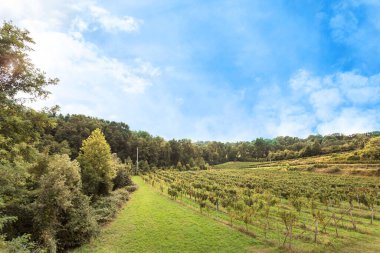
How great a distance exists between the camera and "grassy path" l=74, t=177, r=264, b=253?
69.7 ft

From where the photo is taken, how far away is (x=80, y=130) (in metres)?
114

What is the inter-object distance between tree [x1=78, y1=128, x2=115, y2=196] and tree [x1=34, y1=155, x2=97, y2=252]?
562 inches

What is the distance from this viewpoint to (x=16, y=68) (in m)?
15.5

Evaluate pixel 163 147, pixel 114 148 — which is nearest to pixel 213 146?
pixel 163 147

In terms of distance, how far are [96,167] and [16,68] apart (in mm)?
27476

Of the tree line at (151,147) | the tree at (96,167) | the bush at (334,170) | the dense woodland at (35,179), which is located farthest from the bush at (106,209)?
the tree line at (151,147)

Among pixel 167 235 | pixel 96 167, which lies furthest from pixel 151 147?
pixel 167 235

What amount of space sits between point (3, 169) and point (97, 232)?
11.8 meters

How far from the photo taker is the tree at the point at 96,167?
1513 inches

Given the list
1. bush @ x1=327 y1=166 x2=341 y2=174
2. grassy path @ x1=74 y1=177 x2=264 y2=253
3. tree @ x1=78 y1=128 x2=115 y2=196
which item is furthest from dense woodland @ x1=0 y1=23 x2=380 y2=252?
bush @ x1=327 y1=166 x2=341 y2=174

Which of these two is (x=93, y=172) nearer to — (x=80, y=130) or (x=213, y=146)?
(x=80, y=130)

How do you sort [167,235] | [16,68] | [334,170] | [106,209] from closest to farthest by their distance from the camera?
[16,68]
[167,235]
[106,209]
[334,170]

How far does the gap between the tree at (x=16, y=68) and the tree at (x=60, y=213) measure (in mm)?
8169

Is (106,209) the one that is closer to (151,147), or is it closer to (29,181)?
(29,181)
